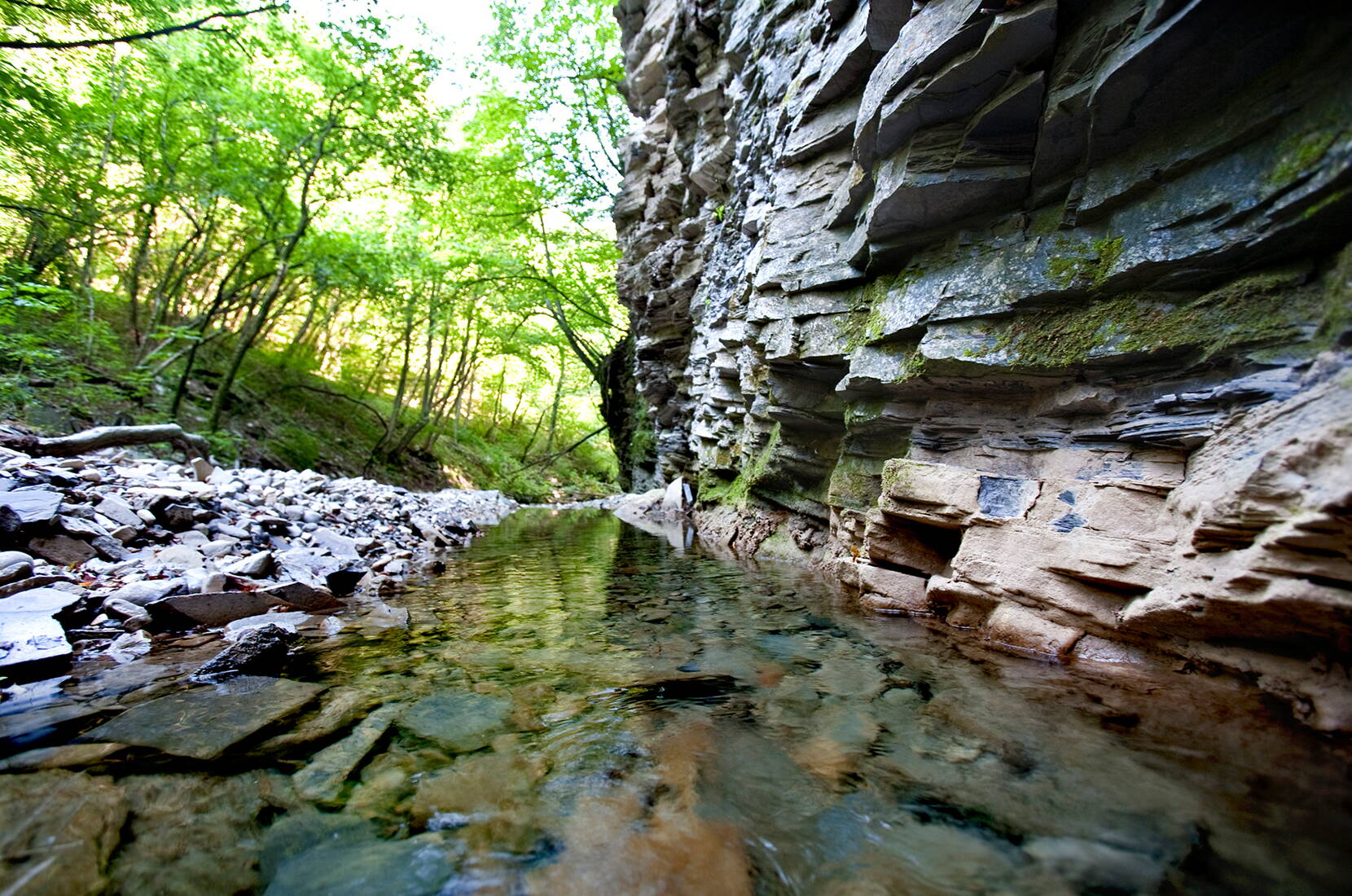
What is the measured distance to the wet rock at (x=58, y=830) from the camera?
4.94 feet

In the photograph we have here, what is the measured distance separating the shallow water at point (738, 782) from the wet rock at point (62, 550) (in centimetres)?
162

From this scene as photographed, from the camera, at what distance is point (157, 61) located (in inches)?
364

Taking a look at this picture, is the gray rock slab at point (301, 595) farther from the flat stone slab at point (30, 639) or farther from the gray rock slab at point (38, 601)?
the flat stone slab at point (30, 639)

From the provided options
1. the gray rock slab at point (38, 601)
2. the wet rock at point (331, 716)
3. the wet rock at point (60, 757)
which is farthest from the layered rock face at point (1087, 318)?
the gray rock slab at point (38, 601)

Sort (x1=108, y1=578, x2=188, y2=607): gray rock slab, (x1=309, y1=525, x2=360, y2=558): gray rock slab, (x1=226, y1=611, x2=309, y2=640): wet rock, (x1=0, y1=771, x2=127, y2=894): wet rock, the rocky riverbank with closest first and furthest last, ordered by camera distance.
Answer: (x1=0, y1=771, x2=127, y2=894): wet rock → the rocky riverbank → (x1=108, y1=578, x2=188, y2=607): gray rock slab → (x1=226, y1=611, x2=309, y2=640): wet rock → (x1=309, y1=525, x2=360, y2=558): gray rock slab

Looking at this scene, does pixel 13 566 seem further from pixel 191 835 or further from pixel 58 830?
pixel 191 835

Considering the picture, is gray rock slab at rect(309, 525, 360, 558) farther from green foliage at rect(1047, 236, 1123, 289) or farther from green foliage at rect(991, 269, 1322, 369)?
green foliage at rect(1047, 236, 1123, 289)

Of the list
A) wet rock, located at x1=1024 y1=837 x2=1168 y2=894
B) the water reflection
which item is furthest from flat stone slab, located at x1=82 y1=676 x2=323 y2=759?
wet rock, located at x1=1024 y1=837 x2=1168 y2=894

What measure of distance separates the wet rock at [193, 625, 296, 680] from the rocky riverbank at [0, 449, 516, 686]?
0.01 metres

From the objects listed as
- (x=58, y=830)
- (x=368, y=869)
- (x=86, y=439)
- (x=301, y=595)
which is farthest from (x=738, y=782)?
(x=86, y=439)

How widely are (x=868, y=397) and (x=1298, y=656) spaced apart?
14.3 feet

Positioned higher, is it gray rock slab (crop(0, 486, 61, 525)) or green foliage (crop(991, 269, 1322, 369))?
green foliage (crop(991, 269, 1322, 369))

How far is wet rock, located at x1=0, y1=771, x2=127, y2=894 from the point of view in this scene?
1.51 m

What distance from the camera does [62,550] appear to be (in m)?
4.06
